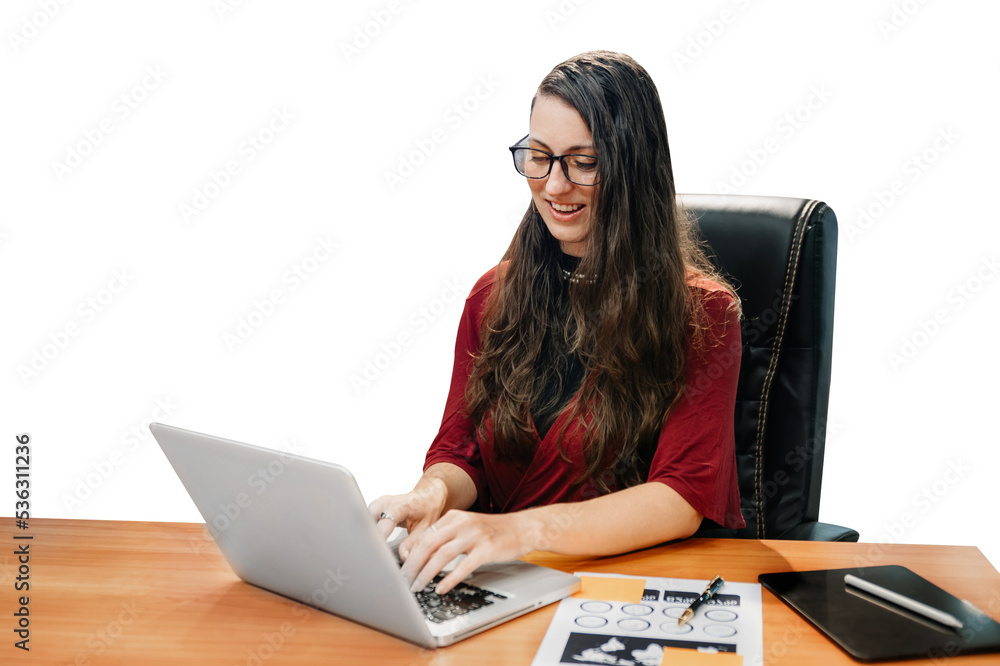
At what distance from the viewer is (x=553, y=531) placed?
4.53ft

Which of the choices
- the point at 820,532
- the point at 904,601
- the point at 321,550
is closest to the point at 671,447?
the point at 820,532

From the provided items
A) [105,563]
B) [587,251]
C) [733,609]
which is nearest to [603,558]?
[733,609]

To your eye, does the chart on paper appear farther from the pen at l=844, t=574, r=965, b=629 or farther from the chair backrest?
the chair backrest

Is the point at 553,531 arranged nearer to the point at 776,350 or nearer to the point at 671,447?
the point at 671,447

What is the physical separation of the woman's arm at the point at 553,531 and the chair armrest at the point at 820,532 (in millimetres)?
304

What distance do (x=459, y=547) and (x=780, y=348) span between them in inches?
34.8

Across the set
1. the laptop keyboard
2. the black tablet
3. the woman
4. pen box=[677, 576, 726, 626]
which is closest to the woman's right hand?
the woman

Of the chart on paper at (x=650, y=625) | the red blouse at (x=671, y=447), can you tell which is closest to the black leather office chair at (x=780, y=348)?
the red blouse at (x=671, y=447)

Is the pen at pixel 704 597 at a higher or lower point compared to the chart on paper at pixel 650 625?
higher

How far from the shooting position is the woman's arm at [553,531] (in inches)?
48.2

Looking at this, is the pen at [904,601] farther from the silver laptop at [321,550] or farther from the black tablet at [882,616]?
the silver laptop at [321,550]

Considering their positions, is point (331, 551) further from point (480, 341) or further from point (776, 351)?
point (776, 351)

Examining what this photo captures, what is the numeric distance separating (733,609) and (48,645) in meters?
0.88

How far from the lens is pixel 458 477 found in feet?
5.83
